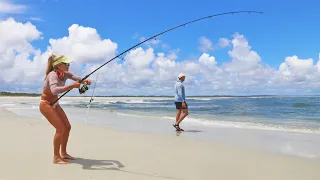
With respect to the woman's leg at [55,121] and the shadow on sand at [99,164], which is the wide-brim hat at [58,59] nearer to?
the woman's leg at [55,121]

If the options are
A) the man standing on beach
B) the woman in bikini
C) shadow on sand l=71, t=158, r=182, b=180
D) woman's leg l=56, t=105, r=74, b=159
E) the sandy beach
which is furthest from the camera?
the man standing on beach

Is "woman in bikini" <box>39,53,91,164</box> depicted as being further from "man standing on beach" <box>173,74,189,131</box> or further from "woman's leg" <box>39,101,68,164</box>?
"man standing on beach" <box>173,74,189,131</box>

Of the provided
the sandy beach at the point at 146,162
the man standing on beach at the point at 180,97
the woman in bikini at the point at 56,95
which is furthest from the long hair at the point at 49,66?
the man standing on beach at the point at 180,97

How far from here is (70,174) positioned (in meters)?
4.11

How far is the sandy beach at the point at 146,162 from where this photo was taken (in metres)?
4.16

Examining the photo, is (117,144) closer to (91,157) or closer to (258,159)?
(91,157)

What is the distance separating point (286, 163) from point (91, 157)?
3170 mm

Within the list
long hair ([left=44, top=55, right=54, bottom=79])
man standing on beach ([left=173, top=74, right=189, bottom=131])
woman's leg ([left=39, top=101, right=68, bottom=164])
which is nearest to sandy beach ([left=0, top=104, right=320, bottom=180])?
woman's leg ([left=39, top=101, right=68, bottom=164])

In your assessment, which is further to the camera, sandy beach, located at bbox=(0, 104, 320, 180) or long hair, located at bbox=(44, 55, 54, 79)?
long hair, located at bbox=(44, 55, 54, 79)

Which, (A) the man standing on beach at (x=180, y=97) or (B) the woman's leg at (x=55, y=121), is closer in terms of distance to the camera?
(B) the woman's leg at (x=55, y=121)

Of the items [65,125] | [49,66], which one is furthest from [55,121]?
[49,66]

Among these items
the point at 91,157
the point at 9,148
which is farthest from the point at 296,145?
the point at 9,148

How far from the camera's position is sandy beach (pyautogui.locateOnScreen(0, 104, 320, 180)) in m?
4.16

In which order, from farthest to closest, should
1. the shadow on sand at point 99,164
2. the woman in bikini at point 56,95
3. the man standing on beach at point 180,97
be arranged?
the man standing on beach at point 180,97 → the woman in bikini at point 56,95 → the shadow on sand at point 99,164
